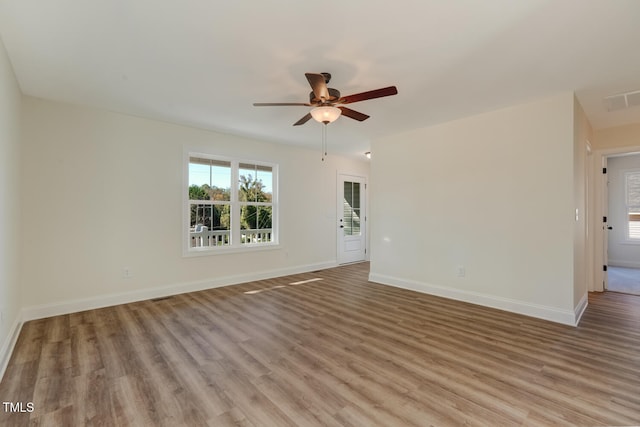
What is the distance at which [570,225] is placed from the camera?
3.23 meters

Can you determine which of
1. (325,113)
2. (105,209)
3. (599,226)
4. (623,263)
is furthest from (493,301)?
(105,209)

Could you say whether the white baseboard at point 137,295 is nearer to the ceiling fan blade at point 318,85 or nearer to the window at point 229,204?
the window at point 229,204

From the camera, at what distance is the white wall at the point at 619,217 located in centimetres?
630

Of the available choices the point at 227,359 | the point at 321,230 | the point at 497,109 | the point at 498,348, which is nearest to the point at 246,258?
the point at 321,230

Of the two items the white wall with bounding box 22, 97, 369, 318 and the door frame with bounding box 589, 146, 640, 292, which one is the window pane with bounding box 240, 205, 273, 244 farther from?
the door frame with bounding box 589, 146, 640, 292

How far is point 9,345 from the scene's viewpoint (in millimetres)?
2578

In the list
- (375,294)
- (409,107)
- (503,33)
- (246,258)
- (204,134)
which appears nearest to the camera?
(503,33)

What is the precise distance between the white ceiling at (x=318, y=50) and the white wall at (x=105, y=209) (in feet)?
1.50

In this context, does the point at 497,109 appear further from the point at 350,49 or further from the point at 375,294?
the point at 375,294

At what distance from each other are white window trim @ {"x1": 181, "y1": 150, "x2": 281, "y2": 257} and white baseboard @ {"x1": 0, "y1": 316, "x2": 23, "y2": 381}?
6.30ft

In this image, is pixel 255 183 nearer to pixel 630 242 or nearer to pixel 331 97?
pixel 331 97

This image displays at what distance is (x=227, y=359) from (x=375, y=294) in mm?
2562

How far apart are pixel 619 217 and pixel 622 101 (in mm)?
4693

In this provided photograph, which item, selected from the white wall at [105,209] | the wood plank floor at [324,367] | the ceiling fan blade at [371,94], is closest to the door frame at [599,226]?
the wood plank floor at [324,367]
